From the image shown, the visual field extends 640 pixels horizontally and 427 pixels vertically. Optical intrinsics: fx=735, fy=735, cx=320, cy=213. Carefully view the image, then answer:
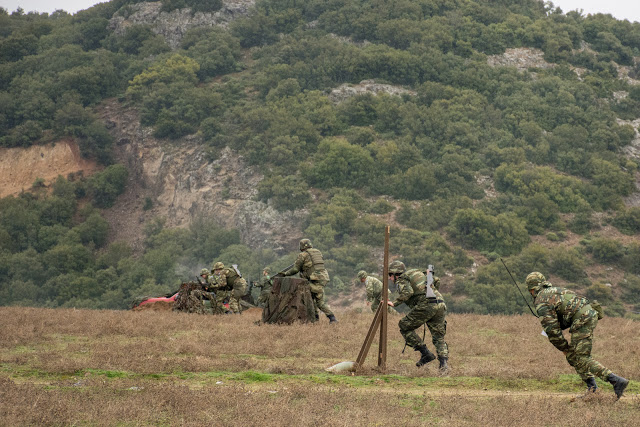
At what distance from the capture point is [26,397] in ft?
28.1

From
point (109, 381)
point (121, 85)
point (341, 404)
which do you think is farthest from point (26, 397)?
point (121, 85)

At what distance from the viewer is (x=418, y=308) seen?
39.6 feet

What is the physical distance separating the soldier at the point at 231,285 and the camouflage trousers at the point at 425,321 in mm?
9843

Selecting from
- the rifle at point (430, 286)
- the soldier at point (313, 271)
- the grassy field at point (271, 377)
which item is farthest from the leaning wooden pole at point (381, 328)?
the soldier at point (313, 271)

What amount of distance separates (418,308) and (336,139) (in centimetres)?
5367

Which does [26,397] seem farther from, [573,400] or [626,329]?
[626,329]

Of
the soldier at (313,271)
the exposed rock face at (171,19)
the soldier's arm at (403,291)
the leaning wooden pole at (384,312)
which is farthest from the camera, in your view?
the exposed rock face at (171,19)

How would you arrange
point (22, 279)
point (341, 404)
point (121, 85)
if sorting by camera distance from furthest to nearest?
point (121, 85) < point (22, 279) < point (341, 404)

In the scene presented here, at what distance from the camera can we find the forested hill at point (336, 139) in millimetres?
53156

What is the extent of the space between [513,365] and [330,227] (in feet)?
137

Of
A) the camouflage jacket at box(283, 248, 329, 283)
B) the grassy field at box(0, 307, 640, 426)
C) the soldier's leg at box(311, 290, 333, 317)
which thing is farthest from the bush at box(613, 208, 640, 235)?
the camouflage jacket at box(283, 248, 329, 283)

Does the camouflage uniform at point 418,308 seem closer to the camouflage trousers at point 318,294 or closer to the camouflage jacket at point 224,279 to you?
the camouflage trousers at point 318,294

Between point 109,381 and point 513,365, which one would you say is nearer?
point 109,381

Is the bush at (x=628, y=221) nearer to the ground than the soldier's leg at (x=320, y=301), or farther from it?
nearer to the ground
